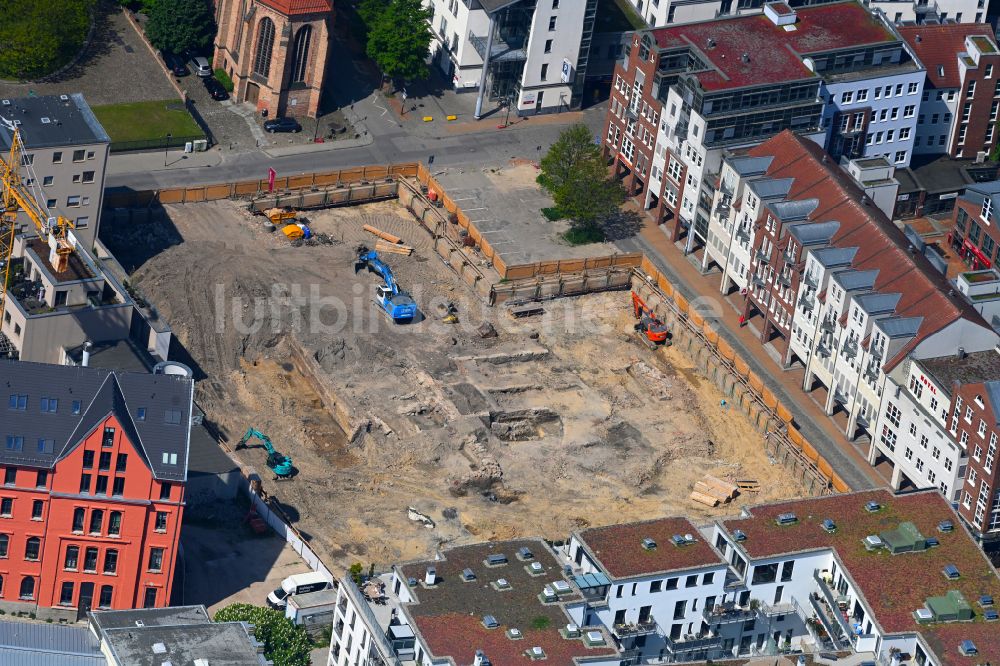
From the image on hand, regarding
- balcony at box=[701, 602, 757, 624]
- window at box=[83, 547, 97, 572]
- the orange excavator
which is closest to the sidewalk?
the orange excavator

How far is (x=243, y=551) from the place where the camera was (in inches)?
6550

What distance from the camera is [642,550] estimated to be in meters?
153

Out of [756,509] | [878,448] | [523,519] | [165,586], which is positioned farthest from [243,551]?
[878,448]

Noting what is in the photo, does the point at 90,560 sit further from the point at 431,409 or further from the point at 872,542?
the point at 872,542

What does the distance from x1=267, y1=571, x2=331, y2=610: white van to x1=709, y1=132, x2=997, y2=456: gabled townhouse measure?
47.0 meters

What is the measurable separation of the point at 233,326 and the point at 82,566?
37858 millimetres

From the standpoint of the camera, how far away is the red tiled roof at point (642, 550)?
15138 cm

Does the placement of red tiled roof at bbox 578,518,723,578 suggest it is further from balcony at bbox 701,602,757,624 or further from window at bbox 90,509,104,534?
window at bbox 90,509,104,534

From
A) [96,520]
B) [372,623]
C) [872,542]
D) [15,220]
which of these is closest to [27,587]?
[96,520]

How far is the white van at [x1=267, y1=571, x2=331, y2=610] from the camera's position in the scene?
16062 centimetres

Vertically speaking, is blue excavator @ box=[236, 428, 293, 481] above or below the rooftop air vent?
below

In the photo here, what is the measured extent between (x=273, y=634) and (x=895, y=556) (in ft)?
135

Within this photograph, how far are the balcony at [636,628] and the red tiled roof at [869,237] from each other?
120ft

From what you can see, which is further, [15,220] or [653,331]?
[653,331]
